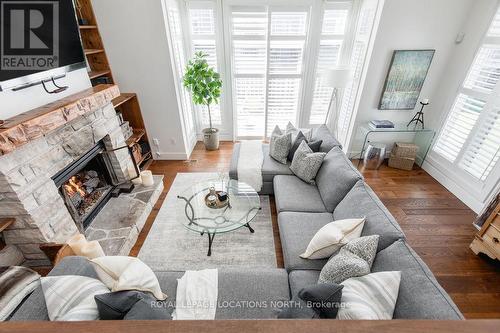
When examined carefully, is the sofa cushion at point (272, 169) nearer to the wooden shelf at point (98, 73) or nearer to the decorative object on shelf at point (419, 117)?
the decorative object on shelf at point (419, 117)

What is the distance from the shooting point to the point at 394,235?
1444mm

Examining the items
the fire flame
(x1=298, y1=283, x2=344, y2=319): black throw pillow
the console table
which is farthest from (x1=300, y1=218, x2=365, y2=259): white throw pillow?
the fire flame

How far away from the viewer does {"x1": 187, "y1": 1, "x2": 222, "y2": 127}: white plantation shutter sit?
132 inches

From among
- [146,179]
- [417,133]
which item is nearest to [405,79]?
[417,133]

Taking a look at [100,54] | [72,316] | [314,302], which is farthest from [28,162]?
[314,302]

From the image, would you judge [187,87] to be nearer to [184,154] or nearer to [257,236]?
[184,154]

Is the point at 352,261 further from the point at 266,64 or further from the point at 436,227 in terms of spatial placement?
the point at 266,64

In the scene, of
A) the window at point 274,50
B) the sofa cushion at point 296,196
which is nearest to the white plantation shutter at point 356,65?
the window at point 274,50

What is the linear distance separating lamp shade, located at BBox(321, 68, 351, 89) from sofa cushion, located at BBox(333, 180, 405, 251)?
1892 mm

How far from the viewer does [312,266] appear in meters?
1.64

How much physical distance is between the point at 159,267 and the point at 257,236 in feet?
3.23

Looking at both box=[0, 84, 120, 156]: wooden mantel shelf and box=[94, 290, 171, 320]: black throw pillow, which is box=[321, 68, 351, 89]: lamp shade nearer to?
box=[0, 84, 120, 156]: wooden mantel shelf

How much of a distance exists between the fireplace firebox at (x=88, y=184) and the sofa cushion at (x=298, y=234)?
1927 mm

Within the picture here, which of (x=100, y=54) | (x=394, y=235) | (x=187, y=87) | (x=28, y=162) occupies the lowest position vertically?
(x=394, y=235)
